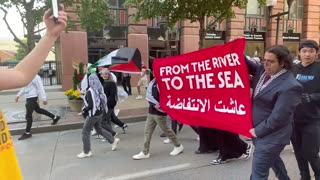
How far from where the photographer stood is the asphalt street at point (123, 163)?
15.8ft

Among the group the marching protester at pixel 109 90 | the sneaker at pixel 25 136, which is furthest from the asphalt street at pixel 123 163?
the marching protester at pixel 109 90

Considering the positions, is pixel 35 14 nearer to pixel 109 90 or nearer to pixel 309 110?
pixel 109 90

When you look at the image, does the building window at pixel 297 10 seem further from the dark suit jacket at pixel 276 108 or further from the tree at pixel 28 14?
the dark suit jacket at pixel 276 108

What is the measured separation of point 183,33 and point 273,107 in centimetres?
1507

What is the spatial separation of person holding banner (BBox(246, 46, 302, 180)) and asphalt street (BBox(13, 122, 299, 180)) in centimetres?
165

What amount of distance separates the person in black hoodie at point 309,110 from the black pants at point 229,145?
5.35 feet

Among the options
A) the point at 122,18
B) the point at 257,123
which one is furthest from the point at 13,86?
the point at 122,18

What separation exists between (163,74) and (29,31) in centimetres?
554

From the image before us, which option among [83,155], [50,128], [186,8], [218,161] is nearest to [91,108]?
[83,155]

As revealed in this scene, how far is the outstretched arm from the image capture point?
1471mm

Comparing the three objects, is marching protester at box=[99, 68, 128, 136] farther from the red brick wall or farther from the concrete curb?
the red brick wall

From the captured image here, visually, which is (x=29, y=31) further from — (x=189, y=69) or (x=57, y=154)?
(x=189, y=69)

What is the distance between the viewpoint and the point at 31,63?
152cm

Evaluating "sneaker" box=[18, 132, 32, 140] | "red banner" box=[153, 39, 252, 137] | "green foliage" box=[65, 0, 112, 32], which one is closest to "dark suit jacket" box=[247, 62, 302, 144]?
"red banner" box=[153, 39, 252, 137]
